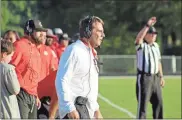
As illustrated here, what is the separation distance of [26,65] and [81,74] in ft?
8.50

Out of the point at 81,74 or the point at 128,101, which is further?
the point at 128,101

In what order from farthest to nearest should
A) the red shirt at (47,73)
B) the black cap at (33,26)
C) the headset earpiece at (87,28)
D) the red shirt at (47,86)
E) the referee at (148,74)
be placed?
1. the referee at (148,74)
2. the red shirt at (47,86)
3. the red shirt at (47,73)
4. the black cap at (33,26)
5. the headset earpiece at (87,28)

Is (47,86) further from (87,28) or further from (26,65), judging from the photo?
(87,28)

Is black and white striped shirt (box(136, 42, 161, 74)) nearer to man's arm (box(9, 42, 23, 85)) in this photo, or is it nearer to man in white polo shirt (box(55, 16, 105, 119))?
man's arm (box(9, 42, 23, 85))

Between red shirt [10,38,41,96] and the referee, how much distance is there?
3721 millimetres

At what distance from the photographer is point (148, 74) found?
12773 mm

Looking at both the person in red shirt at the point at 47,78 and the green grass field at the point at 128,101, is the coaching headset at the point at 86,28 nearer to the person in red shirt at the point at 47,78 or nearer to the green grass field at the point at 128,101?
the person in red shirt at the point at 47,78

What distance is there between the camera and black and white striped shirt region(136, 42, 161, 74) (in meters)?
12.8

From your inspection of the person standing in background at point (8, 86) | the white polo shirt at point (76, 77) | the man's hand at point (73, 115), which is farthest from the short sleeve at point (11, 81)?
the man's hand at point (73, 115)

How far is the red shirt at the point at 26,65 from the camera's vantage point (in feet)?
30.5

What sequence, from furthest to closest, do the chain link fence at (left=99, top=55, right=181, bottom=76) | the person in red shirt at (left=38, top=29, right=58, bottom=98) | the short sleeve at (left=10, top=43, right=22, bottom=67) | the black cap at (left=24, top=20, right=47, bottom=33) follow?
the chain link fence at (left=99, top=55, right=181, bottom=76), the person in red shirt at (left=38, top=29, right=58, bottom=98), the black cap at (left=24, top=20, right=47, bottom=33), the short sleeve at (left=10, top=43, right=22, bottom=67)

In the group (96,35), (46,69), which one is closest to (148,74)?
(46,69)

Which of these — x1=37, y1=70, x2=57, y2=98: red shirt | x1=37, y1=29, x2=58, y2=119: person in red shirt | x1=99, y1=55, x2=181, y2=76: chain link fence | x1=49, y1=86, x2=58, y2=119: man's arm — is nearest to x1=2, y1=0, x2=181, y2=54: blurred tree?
x1=99, y1=55, x2=181, y2=76: chain link fence

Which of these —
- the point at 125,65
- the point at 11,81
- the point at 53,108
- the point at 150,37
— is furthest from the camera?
the point at 125,65
